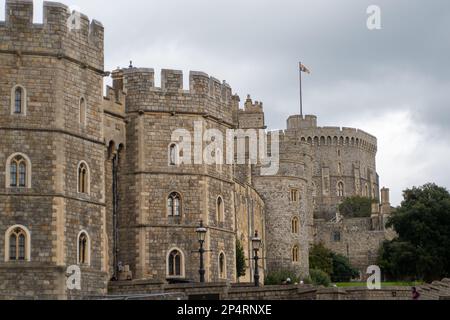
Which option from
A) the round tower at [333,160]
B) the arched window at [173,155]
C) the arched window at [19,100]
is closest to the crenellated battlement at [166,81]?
the arched window at [173,155]

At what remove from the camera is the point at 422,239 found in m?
84.4

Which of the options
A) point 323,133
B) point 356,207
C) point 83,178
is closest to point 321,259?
point 356,207

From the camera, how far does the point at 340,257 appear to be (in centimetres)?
10494

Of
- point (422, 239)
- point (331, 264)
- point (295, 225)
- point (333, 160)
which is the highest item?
point (333, 160)

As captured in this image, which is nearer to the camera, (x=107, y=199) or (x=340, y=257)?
(x=107, y=199)

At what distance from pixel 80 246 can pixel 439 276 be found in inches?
1720

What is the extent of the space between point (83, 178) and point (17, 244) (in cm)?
412

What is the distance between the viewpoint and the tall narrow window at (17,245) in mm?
42594

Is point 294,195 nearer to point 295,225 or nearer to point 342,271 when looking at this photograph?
point 295,225

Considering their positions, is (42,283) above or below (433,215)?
below

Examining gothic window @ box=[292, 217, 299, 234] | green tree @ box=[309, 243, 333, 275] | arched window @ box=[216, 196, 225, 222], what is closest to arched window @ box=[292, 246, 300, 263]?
gothic window @ box=[292, 217, 299, 234]
